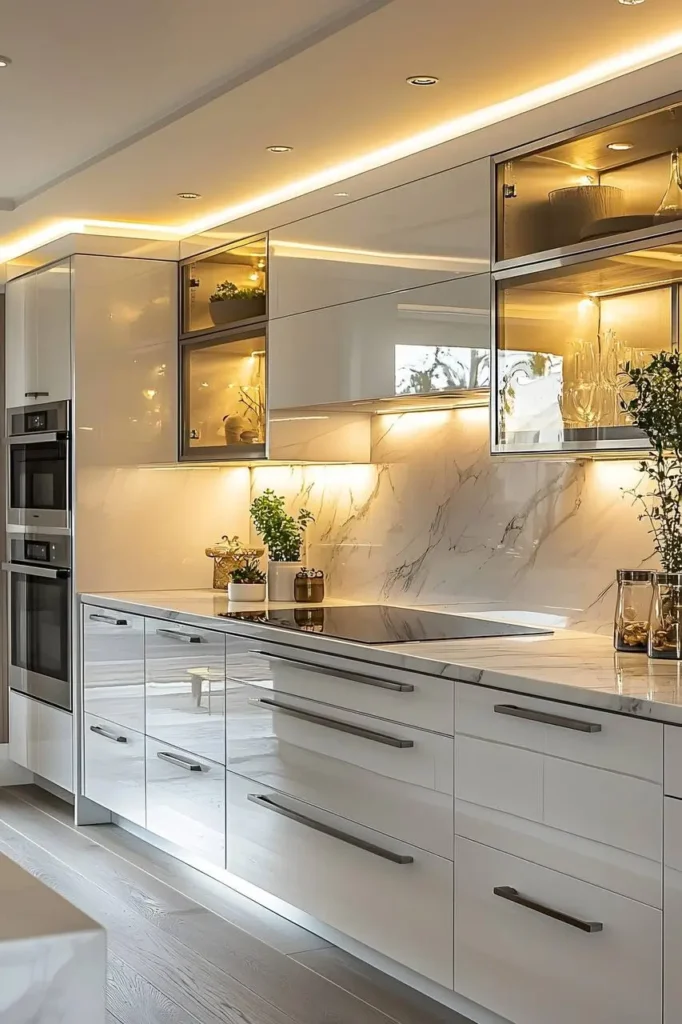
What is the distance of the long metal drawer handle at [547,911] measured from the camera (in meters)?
2.45

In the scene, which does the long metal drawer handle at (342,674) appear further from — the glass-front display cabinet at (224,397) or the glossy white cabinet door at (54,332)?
the glossy white cabinet door at (54,332)

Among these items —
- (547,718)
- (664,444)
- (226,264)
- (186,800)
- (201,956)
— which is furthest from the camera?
(226,264)

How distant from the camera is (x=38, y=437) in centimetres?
525

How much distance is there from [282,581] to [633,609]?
1.87 m

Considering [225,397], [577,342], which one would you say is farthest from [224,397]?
[577,342]

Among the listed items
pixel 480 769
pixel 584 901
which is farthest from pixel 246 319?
pixel 584 901

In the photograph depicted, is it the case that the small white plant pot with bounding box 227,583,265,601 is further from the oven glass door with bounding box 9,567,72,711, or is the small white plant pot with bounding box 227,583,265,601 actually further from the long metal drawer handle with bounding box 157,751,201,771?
the oven glass door with bounding box 9,567,72,711

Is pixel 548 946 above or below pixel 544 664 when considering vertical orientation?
below

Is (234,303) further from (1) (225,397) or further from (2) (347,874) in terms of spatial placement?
(2) (347,874)

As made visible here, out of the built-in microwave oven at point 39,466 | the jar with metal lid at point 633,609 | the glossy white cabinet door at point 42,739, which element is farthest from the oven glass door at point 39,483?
the jar with metal lid at point 633,609

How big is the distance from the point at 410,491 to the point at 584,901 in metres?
2.05

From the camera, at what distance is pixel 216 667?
157 inches

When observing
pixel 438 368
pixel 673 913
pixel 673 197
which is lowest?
pixel 673 913

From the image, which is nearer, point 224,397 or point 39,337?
point 224,397
